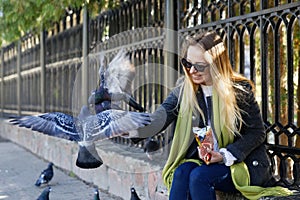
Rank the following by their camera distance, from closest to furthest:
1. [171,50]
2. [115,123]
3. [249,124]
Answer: [249,124], [115,123], [171,50]

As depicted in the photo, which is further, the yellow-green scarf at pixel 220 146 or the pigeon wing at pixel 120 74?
the pigeon wing at pixel 120 74

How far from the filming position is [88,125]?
3.77 meters

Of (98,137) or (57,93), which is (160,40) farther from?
(57,93)

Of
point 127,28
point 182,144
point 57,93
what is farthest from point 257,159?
point 57,93

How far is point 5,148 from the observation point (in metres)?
11.4

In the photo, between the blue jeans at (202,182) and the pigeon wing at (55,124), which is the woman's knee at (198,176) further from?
the pigeon wing at (55,124)

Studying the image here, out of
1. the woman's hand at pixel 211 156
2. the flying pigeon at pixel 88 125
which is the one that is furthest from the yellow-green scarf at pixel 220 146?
the flying pigeon at pixel 88 125

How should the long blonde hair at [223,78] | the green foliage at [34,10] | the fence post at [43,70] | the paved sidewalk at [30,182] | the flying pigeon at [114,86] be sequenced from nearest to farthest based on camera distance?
the long blonde hair at [223,78]
the flying pigeon at [114,86]
the paved sidewalk at [30,182]
the green foliage at [34,10]
the fence post at [43,70]

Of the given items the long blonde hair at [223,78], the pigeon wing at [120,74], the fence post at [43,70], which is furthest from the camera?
the fence post at [43,70]

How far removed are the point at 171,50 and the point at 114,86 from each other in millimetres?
1136

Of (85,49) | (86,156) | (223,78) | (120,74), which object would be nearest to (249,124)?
(223,78)

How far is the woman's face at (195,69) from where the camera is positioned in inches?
142

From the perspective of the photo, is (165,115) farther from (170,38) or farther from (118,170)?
(118,170)

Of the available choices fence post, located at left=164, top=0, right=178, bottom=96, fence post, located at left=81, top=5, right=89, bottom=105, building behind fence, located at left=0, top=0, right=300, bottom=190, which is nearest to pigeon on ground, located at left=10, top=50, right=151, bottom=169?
building behind fence, located at left=0, top=0, right=300, bottom=190
